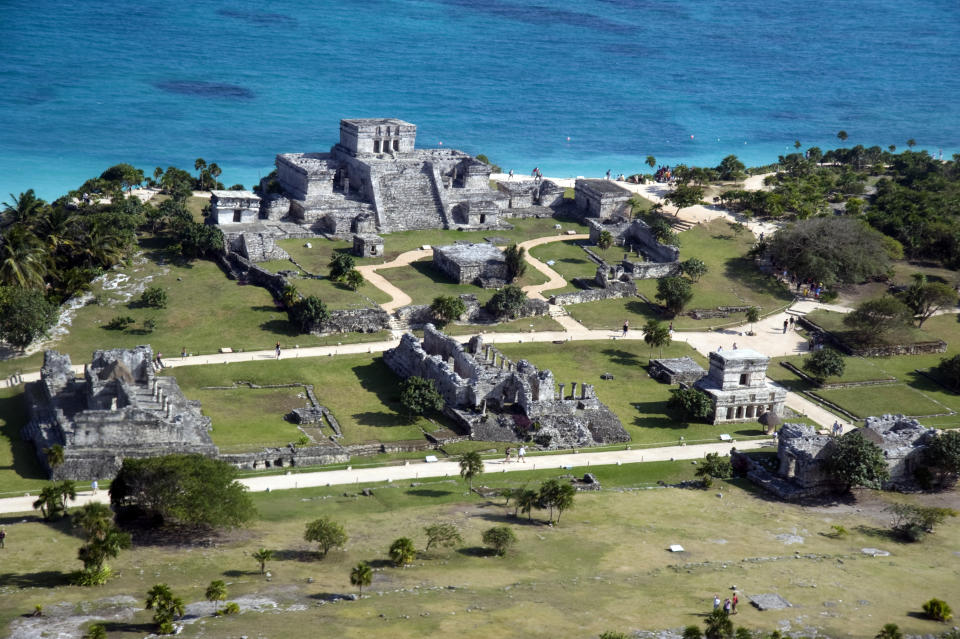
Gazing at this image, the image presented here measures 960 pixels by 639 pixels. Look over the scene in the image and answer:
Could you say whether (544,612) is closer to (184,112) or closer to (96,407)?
(96,407)

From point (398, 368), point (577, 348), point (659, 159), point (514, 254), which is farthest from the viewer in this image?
point (659, 159)

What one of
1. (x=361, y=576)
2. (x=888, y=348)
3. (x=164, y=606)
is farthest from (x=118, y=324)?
(x=888, y=348)

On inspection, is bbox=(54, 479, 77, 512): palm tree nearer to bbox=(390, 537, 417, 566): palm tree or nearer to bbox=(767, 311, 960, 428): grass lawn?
bbox=(390, 537, 417, 566): palm tree

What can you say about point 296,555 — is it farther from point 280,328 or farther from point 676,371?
point 676,371

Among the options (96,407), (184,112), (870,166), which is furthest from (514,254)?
(184,112)

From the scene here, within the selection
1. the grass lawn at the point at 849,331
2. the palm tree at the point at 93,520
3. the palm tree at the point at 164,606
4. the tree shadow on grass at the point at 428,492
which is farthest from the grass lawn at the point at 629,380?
the palm tree at the point at 164,606

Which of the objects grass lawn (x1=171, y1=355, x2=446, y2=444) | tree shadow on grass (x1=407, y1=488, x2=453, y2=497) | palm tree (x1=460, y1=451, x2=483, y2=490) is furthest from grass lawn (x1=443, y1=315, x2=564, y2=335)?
tree shadow on grass (x1=407, y1=488, x2=453, y2=497)

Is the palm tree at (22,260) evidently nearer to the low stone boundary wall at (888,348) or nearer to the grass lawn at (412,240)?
the grass lawn at (412,240)
